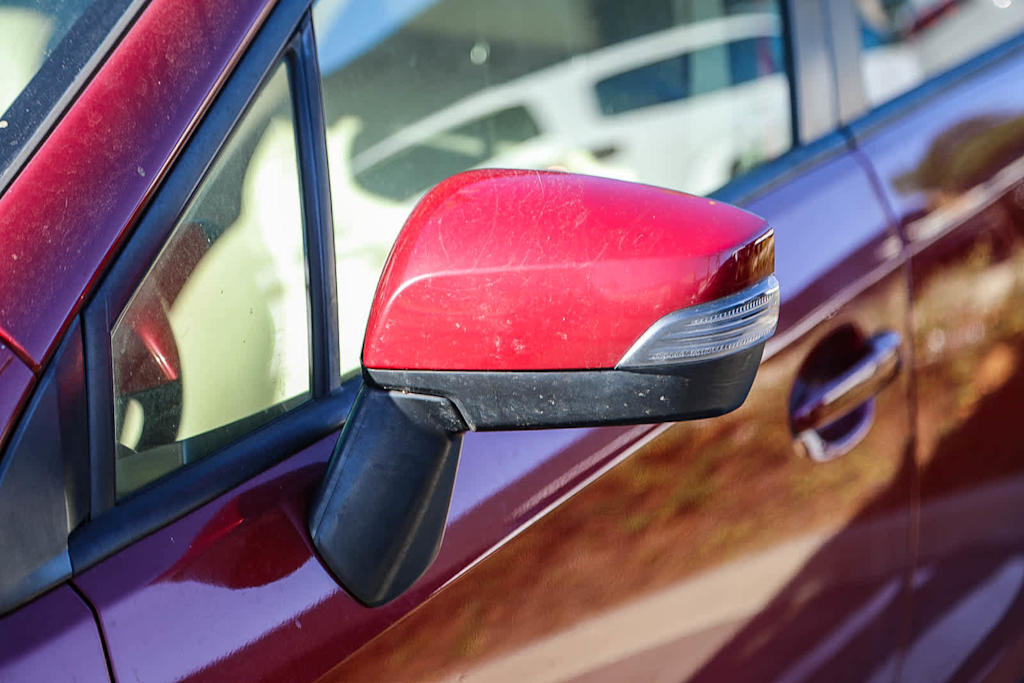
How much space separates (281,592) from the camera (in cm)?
96

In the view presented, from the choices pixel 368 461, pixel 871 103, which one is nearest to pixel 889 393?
pixel 871 103

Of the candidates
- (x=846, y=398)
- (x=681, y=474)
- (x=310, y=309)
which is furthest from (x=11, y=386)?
(x=846, y=398)

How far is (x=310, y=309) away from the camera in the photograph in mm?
1137

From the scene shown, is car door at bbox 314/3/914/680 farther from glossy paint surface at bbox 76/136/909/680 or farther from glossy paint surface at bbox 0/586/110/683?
glossy paint surface at bbox 0/586/110/683

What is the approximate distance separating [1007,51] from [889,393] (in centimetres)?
76

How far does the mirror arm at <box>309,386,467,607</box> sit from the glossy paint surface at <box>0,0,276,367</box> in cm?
28

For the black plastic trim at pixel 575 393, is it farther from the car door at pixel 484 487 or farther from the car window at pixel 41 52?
the car window at pixel 41 52

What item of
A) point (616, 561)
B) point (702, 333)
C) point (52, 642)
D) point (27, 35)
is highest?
point (27, 35)

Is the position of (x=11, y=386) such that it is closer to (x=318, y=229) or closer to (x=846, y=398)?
(x=318, y=229)

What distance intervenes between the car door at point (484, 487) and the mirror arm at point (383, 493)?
0.02 meters

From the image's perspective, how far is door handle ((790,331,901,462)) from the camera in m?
1.38

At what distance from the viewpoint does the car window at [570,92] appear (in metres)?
1.56

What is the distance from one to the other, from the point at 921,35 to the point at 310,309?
1.30 meters

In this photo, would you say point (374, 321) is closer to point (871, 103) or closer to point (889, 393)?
point (889, 393)
